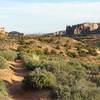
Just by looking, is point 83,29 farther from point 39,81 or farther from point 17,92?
point 39,81

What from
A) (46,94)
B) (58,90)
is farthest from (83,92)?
(46,94)

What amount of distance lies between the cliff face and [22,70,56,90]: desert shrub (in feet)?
412

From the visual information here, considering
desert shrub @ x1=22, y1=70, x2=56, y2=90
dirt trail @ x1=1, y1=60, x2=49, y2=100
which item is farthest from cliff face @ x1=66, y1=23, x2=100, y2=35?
desert shrub @ x1=22, y1=70, x2=56, y2=90

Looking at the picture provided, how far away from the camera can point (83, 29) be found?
149 metres

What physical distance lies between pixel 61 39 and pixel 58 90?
68754 millimetres

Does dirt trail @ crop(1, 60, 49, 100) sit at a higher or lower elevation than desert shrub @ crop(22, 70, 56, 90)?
lower

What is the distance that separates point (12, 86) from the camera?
65.1ft

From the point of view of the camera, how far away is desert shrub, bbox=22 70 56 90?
60.1ft

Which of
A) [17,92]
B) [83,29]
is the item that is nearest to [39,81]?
[17,92]

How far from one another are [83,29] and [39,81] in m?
Answer: 132

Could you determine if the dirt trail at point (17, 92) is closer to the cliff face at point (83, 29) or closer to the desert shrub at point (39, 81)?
the desert shrub at point (39, 81)

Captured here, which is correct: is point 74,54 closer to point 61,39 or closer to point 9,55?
point 9,55

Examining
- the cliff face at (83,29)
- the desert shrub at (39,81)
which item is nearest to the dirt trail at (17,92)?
the desert shrub at (39,81)

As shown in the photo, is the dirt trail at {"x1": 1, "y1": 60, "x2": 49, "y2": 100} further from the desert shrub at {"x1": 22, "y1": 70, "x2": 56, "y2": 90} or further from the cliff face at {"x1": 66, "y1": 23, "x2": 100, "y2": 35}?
the cliff face at {"x1": 66, "y1": 23, "x2": 100, "y2": 35}
